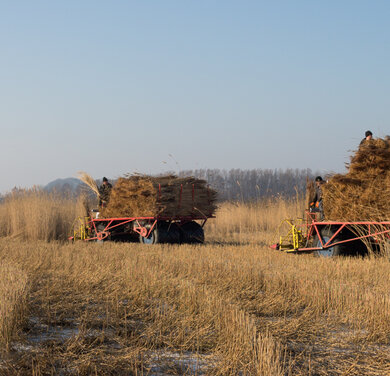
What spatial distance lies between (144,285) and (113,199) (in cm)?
848

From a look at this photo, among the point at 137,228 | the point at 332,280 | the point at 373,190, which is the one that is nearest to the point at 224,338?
the point at 332,280

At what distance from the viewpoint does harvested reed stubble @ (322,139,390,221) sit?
33.2 feet

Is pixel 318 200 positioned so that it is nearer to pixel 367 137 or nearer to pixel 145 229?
pixel 367 137

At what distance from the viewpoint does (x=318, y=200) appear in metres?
11.9

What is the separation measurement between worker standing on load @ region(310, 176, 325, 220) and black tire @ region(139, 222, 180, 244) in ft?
15.1

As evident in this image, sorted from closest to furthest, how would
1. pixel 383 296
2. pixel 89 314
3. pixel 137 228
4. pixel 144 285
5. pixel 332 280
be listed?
pixel 89 314 < pixel 383 296 < pixel 144 285 < pixel 332 280 < pixel 137 228

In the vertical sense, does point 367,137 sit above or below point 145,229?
above

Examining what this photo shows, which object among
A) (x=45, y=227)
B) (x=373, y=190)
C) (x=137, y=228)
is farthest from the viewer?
(x=45, y=227)

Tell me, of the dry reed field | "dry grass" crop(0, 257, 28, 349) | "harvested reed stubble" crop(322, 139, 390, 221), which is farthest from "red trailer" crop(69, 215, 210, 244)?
"dry grass" crop(0, 257, 28, 349)

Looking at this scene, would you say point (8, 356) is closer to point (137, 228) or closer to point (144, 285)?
point (144, 285)

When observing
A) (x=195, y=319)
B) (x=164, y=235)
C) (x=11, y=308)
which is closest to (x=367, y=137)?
(x=164, y=235)

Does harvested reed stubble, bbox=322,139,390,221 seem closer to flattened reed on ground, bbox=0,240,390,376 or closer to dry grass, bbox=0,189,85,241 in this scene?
flattened reed on ground, bbox=0,240,390,376

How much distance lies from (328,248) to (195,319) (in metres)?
6.55

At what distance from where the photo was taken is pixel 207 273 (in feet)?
28.1
